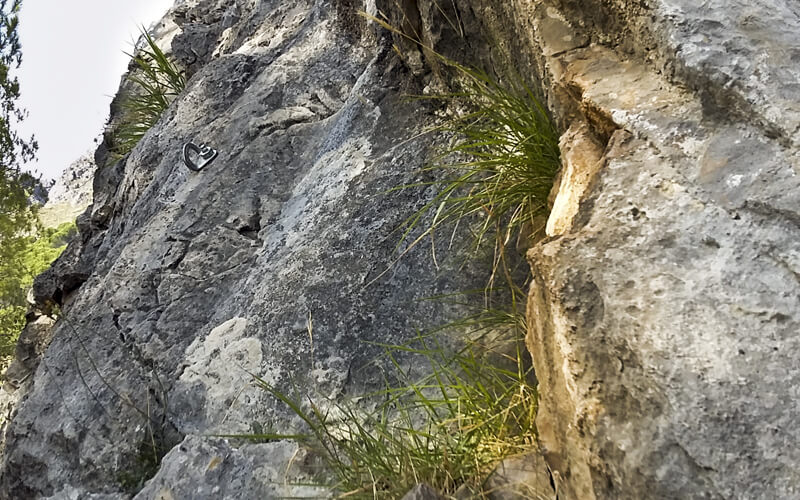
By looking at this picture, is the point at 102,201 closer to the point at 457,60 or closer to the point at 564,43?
the point at 457,60

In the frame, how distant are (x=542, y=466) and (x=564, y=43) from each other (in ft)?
3.79

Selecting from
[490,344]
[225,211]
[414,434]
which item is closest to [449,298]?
[490,344]

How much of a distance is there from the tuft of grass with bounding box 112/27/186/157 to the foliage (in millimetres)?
3430

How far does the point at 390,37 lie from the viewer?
2.97m

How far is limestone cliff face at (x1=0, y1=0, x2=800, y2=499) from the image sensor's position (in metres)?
1.09

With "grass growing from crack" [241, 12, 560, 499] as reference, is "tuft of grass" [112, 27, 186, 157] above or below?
above

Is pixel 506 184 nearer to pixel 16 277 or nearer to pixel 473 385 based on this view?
pixel 473 385

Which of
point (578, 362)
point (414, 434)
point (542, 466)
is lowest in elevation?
point (542, 466)

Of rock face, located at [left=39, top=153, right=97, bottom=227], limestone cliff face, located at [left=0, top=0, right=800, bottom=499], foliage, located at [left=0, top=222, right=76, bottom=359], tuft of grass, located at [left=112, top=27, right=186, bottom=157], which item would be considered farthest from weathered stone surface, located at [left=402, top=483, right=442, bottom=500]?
→ rock face, located at [left=39, top=153, right=97, bottom=227]

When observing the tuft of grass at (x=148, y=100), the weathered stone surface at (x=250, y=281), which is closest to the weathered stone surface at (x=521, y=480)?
the weathered stone surface at (x=250, y=281)

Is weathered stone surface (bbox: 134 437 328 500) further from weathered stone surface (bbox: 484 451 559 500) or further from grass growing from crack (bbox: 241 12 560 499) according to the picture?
weathered stone surface (bbox: 484 451 559 500)

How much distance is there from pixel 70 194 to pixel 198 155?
16202 millimetres

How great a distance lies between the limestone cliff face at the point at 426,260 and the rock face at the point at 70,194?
13.2 meters

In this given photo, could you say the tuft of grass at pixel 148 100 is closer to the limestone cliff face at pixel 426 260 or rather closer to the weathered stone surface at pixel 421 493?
the limestone cliff face at pixel 426 260
